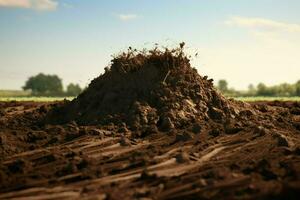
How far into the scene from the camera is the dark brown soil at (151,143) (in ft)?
25.0

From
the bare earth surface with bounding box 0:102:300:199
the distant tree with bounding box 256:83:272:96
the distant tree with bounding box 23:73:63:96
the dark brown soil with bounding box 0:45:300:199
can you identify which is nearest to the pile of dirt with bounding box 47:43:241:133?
the dark brown soil with bounding box 0:45:300:199

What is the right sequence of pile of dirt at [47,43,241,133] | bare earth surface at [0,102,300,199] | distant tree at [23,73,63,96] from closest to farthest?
bare earth surface at [0,102,300,199]
pile of dirt at [47,43,241,133]
distant tree at [23,73,63,96]

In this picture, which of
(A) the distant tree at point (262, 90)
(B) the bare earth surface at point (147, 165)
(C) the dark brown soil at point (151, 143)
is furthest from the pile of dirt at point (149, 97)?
(A) the distant tree at point (262, 90)

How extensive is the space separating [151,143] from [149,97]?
3.23 meters

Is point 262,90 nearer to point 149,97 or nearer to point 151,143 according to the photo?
point 149,97

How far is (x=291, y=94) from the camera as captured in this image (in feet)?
190

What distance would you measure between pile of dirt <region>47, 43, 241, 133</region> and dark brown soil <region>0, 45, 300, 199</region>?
3 cm

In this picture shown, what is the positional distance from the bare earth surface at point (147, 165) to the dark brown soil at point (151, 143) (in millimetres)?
20

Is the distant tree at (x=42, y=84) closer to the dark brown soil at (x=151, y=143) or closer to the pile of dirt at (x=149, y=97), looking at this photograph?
the dark brown soil at (x=151, y=143)

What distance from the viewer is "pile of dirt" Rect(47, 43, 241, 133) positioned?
13.5m

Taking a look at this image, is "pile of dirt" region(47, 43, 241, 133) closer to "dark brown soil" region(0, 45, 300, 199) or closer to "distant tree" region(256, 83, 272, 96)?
"dark brown soil" region(0, 45, 300, 199)

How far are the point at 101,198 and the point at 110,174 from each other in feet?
4.61

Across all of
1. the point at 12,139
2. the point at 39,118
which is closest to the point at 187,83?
the point at 39,118

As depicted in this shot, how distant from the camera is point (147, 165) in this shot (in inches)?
356
